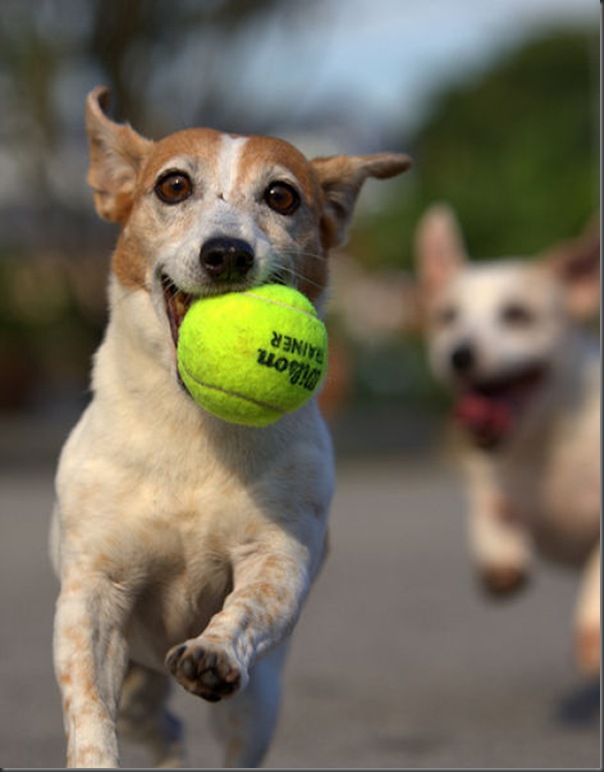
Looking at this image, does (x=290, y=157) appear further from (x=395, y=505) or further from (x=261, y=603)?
(x=395, y=505)

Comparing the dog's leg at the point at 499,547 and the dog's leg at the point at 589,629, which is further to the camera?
the dog's leg at the point at 499,547

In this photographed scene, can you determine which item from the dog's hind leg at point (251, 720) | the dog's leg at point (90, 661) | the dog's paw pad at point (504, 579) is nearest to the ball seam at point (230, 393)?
the dog's leg at point (90, 661)

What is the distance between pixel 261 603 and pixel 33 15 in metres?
16.0

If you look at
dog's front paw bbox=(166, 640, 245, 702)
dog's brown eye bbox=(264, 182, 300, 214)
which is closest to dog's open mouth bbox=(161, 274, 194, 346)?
dog's brown eye bbox=(264, 182, 300, 214)

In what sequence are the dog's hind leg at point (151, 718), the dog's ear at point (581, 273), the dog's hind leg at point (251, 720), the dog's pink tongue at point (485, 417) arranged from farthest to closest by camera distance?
1. the dog's ear at point (581, 273)
2. the dog's pink tongue at point (485, 417)
3. the dog's hind leg at point (151, 718)
4. the dog's hind leg at point (251, 720)

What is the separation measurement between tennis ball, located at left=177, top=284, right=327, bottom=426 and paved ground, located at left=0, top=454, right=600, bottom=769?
1422mm

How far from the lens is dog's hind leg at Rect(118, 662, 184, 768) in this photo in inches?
157

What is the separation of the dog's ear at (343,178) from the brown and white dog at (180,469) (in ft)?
0.47

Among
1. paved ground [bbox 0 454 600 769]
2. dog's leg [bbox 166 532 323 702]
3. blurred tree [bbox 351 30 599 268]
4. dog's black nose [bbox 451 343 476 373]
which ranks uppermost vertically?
dog's leg [bbox 166 532 323 702]

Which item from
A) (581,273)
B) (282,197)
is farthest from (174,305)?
(581,273)

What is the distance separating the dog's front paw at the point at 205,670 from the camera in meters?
2.80

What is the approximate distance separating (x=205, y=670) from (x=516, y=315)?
139 inches

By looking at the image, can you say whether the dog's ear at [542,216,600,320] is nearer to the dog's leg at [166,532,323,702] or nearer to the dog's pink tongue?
the dog's pink tongue

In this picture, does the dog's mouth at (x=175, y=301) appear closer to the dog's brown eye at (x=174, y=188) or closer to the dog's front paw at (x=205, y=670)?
the dog's brown eye at (x=174, y=188)
